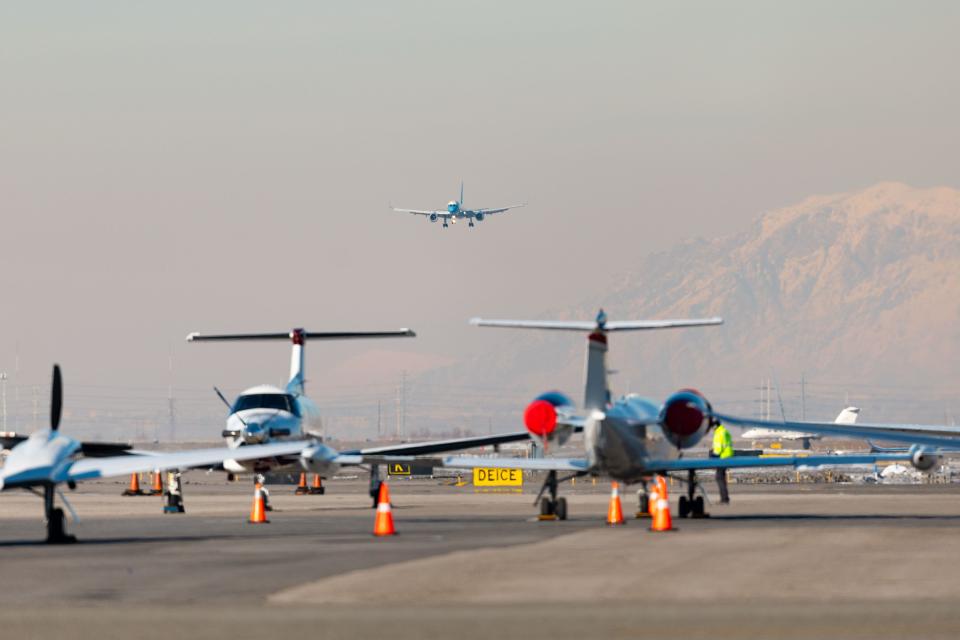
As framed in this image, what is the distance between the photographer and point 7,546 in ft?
101

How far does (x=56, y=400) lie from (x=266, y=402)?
676 inches

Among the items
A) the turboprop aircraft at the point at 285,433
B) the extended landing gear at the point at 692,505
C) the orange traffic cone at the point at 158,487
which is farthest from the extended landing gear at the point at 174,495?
the orange traffic cone at the point at 158,487

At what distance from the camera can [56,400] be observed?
32.2 metres

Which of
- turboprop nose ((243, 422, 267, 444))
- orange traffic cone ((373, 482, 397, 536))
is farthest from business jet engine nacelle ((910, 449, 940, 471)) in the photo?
turboprop nose ((243, 422, 267, 444))

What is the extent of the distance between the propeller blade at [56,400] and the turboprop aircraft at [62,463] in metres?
0.73

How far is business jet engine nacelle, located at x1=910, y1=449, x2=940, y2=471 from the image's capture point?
39.4 metres

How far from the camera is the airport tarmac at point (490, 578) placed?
17.1m

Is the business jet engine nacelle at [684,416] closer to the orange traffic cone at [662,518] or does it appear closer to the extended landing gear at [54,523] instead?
the orange traffic cone at [662,518]

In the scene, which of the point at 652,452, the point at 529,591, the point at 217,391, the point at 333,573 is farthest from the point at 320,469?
the point at 529,591

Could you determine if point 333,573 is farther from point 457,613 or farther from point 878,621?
point 878,621

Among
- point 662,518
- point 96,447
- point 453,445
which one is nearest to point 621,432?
point 662,518

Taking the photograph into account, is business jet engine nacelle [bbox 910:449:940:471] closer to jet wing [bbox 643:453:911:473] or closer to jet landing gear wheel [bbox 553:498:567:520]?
jet wing [bbox 643:453:911:473]

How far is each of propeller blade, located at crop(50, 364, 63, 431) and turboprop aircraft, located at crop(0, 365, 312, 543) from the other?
734mm

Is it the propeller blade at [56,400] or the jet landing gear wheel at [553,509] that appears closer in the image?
the propeller blade at [56,400]
